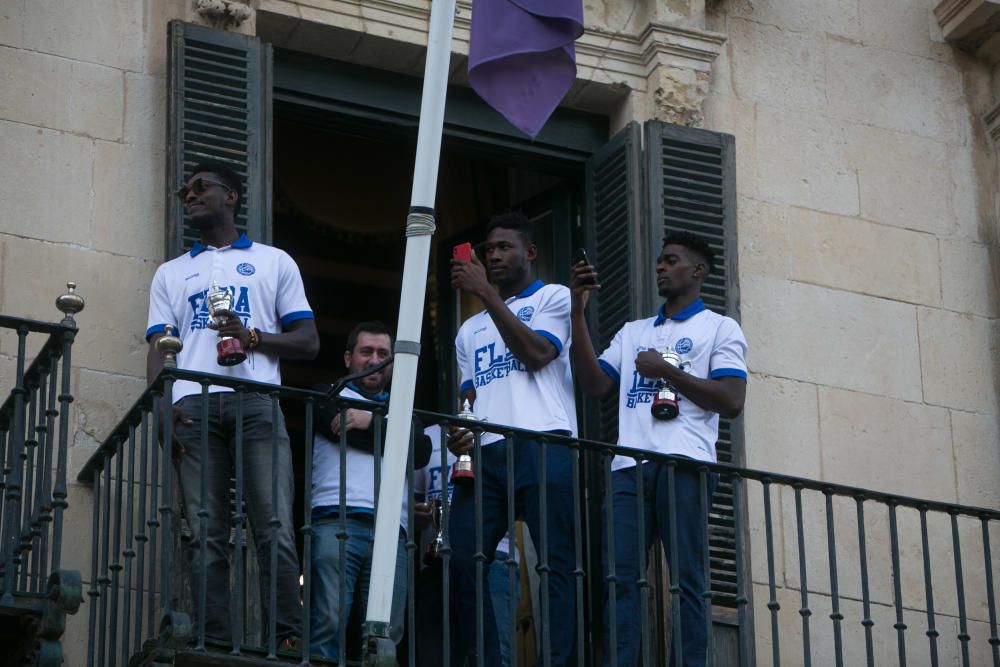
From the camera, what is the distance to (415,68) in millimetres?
11227

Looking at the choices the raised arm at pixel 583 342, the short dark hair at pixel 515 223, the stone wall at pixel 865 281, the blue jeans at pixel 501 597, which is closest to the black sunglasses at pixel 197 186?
the short dark hair at pixel 515 223

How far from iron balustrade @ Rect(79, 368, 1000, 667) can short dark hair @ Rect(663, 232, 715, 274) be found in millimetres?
916

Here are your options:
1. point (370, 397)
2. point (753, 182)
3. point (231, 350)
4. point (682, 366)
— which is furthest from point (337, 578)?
point (753, 182)

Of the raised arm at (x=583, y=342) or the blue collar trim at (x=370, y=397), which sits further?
the blue collar trim at (x=370, y=397)

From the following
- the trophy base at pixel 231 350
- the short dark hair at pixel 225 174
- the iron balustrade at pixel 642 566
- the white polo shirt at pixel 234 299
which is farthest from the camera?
the short dark hair at pixel 225 174

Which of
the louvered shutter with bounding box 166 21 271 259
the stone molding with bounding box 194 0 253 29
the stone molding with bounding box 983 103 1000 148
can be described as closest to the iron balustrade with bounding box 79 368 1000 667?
the louvered shutter with bounding box 166 21 271 259

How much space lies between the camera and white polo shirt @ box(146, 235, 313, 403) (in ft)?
31.3

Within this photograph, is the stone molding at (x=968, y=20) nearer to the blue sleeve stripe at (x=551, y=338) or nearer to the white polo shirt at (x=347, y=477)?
the blue sleeve stripe at (x=551, y=338)

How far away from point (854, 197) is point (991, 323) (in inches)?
33.9

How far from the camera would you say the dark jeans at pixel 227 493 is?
29.9 ft

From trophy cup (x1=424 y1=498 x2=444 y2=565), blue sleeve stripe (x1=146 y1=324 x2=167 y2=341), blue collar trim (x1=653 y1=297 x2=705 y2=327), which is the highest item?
blue collar trim (x1=653 y1=297 x2=705 y2=327)

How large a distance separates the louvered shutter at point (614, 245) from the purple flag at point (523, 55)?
4.82 ft

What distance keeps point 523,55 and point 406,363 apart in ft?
5.12

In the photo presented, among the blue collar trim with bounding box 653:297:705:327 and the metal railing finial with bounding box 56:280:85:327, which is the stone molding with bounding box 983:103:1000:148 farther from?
the metal railing finial with bounding box 56:280:85:327
